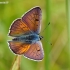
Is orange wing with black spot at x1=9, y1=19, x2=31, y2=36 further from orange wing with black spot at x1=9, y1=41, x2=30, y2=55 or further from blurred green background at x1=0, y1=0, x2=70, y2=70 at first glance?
blurred green background at x1=0, y1=0, x2=70, y2=70

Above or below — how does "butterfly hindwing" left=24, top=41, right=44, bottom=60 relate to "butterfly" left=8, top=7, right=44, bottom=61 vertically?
below

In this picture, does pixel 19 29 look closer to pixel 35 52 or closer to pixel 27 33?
pixel 27 33

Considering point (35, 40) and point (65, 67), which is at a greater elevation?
point (35, 40)

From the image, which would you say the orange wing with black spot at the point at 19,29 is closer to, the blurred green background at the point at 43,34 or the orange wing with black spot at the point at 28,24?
the orange wing with black spot at the point at 28,24

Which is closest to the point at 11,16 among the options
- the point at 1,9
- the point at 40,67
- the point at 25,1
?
the point at 1,9

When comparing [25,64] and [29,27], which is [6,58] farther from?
[29,27]

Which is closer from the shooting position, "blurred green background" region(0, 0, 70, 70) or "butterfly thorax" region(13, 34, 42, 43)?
"butterfly thorax" region(13, 34, 42, 43)

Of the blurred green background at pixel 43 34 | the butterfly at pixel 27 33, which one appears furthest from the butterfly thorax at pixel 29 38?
the blurred green background at pixel 43 34

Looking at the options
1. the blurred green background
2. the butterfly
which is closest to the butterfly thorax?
the butterfly
